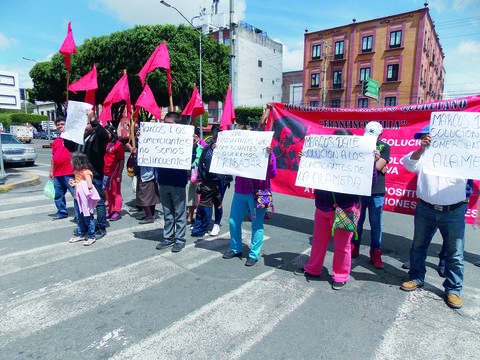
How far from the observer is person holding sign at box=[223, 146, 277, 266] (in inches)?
166

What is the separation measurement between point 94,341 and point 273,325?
4.97ft

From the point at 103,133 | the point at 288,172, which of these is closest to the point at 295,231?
the point at 288,172

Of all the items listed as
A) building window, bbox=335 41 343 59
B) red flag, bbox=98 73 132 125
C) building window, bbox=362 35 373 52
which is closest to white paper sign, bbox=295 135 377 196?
red flag, bbox=98 73 132 125

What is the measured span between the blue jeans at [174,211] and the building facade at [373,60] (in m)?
37.5

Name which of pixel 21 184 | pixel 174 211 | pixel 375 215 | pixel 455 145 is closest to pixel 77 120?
pixel 174 211

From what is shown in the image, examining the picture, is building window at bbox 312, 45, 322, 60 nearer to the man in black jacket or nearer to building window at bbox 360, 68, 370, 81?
building window at bbox 360, 68, 370, 81

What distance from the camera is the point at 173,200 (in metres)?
4.76

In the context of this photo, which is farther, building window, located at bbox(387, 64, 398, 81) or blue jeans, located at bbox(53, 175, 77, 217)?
building window, located at bbox(387, 64, 398, 81)

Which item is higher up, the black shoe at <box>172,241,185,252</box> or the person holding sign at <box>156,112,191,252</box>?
the person holding sign at <box>156,112,191,252</box>

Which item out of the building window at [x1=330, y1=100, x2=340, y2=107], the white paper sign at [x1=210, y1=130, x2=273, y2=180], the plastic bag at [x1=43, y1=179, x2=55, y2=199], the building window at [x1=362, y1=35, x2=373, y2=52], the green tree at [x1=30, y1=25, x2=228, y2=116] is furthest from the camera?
the building window at [x1=330, y1=100, x2=340, y2=107]

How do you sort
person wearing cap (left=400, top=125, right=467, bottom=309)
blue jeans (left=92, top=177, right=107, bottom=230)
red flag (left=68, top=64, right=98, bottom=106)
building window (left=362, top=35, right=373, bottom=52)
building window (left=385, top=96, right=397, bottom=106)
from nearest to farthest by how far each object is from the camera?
person wearing cap (left=400, top=125, right=467, bottom=309) → blue jeans (left=92, top=177, right=107, bottom=230) → red flag (left=68, top=64, right=98, bottom=106) → building window (left=385, top=96, right=397, bottom=106) → building window (left=362, top=35, right=373, bottom=52)

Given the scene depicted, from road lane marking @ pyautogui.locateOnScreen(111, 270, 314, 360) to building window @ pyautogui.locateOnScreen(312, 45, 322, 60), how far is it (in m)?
43.9

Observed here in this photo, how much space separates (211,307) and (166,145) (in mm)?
2494

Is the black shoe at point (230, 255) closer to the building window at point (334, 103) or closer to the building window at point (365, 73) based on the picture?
the building window at point (365, 73)
